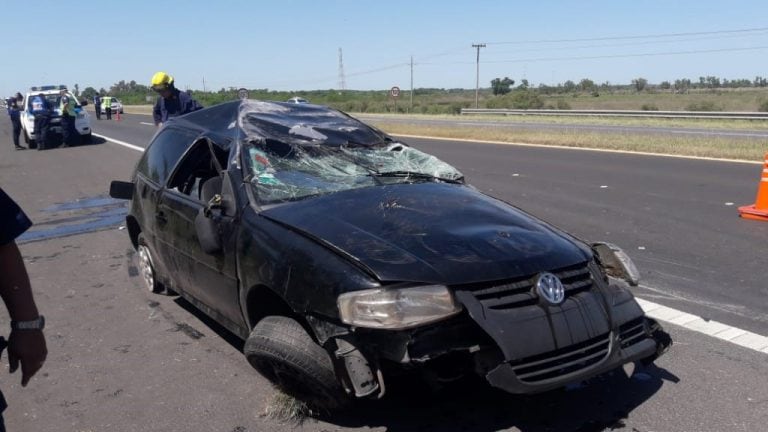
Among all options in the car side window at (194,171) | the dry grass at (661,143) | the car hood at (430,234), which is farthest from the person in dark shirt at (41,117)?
the car hood at (430,234)

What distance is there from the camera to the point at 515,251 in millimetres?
3287

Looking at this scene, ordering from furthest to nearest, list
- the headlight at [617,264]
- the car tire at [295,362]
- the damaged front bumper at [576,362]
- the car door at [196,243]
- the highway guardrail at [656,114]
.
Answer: the highway guardrail at [656,114], the car door at [196,243], the headlight at [617,264], the car tire at [295,362], the damaged front bumper at [576,362]

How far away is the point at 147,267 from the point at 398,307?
3.51 metres

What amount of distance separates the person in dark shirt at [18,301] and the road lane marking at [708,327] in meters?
4.06

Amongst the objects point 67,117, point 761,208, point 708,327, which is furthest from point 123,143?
point 708,327

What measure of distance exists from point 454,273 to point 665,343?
4.29 ft

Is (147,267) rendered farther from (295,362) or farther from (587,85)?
(587,85)

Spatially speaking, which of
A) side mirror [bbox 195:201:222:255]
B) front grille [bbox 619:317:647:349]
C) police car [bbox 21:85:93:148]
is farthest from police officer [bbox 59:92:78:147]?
front grille [bbox 619:317:647:349]

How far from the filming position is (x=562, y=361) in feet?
9.99

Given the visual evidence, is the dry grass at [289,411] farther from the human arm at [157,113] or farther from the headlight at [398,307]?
the human arm at [157,113]

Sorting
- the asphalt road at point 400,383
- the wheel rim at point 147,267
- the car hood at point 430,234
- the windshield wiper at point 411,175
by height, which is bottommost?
the asphalt road at point 400,383

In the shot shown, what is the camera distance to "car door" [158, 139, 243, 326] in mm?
3975

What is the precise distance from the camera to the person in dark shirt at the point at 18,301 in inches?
94.7

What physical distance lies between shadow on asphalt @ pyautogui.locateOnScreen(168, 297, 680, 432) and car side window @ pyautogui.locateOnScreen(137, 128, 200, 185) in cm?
256
